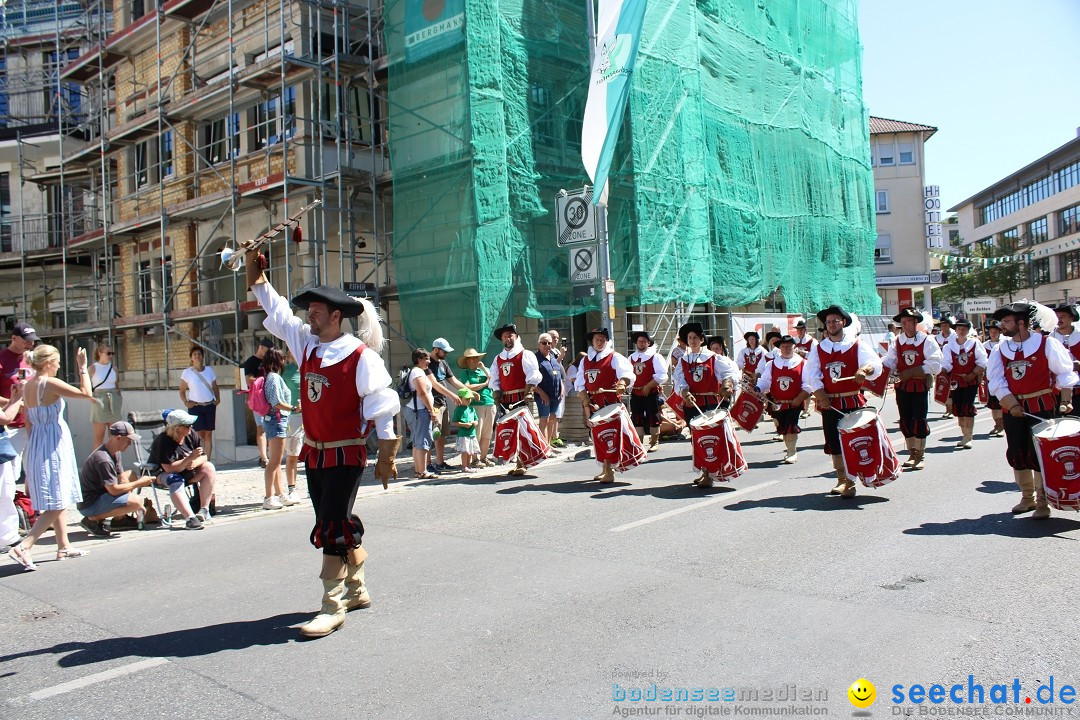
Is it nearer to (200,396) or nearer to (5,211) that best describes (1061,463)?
(200,396)

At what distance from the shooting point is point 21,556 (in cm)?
689

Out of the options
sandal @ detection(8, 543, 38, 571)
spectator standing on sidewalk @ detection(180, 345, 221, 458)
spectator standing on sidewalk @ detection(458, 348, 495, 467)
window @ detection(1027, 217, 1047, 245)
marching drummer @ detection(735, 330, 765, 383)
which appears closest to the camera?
sandal @ detection(8, 543, 38, 571)

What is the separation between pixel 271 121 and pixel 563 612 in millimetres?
14556

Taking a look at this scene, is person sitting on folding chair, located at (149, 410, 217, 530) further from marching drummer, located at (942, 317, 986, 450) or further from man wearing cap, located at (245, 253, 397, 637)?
marching drummer, located at (942, 317, 986, 450)

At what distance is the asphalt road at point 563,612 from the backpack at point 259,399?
167 centimetres

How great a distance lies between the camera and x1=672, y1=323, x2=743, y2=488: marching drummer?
1020 centimetres

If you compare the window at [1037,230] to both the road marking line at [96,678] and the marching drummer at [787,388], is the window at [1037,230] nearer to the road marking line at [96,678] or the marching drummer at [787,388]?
the marching drummer at [787,388]

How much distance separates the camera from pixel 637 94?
17.6m

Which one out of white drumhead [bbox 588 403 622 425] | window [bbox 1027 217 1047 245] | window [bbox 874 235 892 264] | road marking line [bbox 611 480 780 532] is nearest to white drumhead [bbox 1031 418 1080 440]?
road marking line [bbox 611 480 780 532]

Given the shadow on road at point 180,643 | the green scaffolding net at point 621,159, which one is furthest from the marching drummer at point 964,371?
the shadow on road at point 180,643

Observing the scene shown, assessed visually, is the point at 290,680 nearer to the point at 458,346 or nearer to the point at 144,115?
the point at 458,346

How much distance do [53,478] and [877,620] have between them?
21.5 ft

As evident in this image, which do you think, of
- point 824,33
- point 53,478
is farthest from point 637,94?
point 53,478

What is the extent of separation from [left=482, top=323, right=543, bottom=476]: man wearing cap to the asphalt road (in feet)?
9.43
